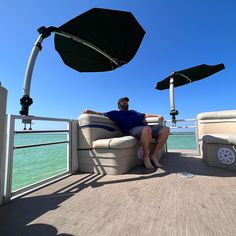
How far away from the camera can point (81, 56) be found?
9.16 ft

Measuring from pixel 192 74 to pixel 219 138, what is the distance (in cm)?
256

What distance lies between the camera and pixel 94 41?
236cm

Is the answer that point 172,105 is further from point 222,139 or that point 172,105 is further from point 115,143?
point 115,143

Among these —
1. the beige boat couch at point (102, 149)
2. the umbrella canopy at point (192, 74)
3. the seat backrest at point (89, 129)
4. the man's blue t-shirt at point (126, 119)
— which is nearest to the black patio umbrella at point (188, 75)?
the umbrella canopy at point (192, 74)

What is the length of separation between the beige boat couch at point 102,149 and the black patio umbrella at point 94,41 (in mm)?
799

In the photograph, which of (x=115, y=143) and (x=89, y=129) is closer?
(x=115, y=143)

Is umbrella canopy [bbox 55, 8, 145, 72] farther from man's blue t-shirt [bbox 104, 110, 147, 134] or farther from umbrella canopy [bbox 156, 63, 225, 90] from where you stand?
umbrella canopy [bbox 156, 63, 225, 90]

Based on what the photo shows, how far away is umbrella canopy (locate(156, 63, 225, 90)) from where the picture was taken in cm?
362

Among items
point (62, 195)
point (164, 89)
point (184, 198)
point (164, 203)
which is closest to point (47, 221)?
point (62, 195)

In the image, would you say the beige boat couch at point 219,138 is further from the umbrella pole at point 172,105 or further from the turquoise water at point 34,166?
the turquoise water at point 34,166

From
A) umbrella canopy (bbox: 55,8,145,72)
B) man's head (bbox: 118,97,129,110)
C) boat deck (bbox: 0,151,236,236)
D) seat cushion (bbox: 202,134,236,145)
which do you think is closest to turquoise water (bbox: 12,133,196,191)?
boat deck (bbox: 0,151,236,236)

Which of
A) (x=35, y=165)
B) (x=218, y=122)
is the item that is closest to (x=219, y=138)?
(x=218, y=122)

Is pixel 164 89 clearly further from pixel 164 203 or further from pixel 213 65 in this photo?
pixel 164 203

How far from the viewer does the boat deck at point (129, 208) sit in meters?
0.76
